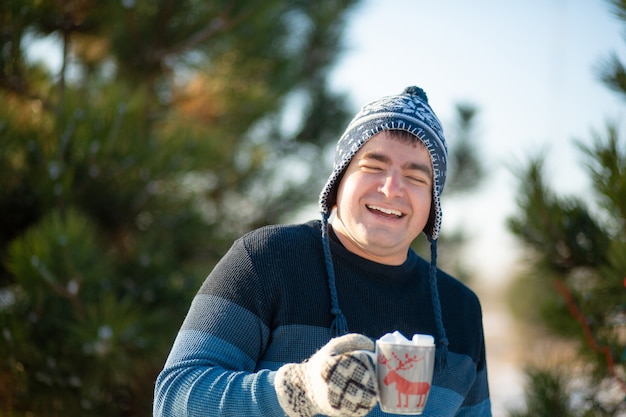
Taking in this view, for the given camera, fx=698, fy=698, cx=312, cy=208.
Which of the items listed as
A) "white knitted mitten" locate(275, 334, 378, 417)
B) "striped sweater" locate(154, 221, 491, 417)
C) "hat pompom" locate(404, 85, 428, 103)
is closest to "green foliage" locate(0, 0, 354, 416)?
"striped sweater" locate(154, 221, 491, 417)

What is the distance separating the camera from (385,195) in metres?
1.45

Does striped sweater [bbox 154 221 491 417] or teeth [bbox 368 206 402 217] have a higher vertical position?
teeth [bbox 368 206 402 217]

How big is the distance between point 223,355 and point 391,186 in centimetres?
49

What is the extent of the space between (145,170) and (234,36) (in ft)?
3.91

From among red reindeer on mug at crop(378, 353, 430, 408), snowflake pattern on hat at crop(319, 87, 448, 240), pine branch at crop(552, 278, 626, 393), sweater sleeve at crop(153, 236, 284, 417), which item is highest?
snowflake pattern on hat at crop(319, 87, 448, 240)

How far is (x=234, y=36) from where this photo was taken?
13.2ft

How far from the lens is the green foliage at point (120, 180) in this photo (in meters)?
2.76

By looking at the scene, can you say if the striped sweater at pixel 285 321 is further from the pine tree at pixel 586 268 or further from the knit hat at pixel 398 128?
the pine tree at pixel 586 268

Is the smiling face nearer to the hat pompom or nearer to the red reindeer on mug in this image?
the hat pompom

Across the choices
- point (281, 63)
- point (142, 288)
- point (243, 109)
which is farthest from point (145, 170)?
point (281, 63)

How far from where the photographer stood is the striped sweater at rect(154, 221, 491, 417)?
3.90 feet

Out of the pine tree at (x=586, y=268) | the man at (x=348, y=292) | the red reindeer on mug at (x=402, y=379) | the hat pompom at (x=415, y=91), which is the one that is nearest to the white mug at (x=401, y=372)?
the red reindeer on mug at (x=402, y=379)

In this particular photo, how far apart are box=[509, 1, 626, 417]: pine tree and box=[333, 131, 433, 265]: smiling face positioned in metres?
0.81

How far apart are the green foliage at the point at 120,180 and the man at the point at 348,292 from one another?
56.7 inches
